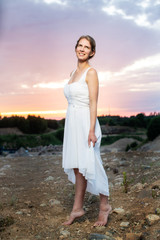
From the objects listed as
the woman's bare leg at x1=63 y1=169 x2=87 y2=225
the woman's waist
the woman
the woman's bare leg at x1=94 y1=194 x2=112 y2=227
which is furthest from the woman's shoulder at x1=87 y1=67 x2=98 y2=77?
the woman's bare leg at x1=94 y1=194 x2=112 y2=227

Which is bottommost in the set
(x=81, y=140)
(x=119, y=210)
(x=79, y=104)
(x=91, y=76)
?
(x=119, y=210)

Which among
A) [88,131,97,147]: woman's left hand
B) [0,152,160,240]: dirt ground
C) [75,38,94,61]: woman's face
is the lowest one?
[0,152,160,240]: dirt ground

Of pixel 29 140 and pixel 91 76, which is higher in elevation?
pixel 91 76

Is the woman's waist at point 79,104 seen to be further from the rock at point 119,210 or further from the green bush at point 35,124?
the green bush at point 35,124

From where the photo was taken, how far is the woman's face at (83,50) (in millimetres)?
3438

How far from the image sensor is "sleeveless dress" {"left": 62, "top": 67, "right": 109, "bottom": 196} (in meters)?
3.31

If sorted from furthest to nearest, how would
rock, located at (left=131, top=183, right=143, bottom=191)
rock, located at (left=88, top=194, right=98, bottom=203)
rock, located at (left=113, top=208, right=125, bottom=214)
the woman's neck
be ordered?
rock, located at (left=131, top=183, right=143, bottom=191)
rock, located at (left=88, top=194, right=98, bottom=203)
rock, located at (left=113, top=208, right=125, bottom=214)
the woman's neck

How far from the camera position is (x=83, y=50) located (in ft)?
11.3

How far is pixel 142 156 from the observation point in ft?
26.4

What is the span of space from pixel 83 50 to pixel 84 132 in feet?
3.39

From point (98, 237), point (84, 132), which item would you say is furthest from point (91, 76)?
point (98, 237)

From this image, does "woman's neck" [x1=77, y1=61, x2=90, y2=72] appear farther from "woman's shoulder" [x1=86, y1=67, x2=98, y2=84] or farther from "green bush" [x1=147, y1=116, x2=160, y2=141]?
"green bush" [x1=147, y1=116, x2=160, y2=141]

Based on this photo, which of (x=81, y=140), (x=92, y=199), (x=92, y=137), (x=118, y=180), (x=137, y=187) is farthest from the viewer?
(x=118, y=180)

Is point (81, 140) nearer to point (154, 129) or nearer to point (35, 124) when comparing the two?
point (154, 129)
